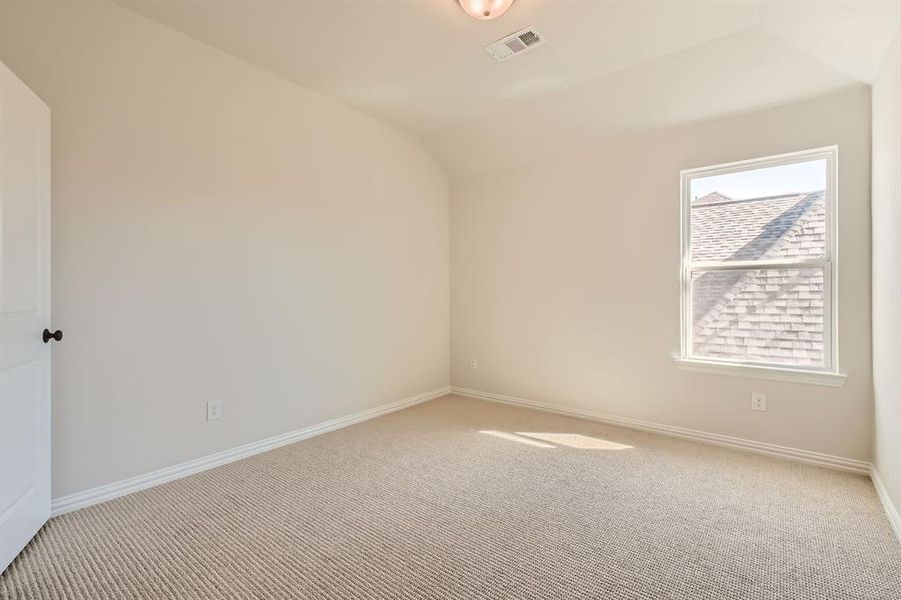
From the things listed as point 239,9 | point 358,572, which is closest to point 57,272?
point 239,9

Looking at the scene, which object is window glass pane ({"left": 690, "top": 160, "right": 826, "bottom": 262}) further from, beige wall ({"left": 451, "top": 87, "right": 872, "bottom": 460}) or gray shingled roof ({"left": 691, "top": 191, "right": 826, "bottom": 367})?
beige wall ({"left": 451, "top": 87, "right": 872, "bottom": 460})

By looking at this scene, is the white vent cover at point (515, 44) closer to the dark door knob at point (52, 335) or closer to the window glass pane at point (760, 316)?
the window glass pane at point (760, 316)

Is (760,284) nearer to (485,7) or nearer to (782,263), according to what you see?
(782,263)

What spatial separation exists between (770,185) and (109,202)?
4.04m

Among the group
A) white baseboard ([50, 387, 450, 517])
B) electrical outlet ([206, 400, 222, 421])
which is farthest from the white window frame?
electrical outlet ([206, 400, 222, 421])

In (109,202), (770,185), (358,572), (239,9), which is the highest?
(239,9)

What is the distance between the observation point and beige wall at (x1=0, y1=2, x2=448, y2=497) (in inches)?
84.6

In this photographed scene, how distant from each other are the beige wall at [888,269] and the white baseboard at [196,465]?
3258 millimetres

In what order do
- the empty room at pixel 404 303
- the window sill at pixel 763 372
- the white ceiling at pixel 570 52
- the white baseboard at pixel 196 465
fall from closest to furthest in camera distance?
the empty room at pixel 404 303 → the white baseboard at pixel 196 465 → the white ceiling at pixel 570 52 → the window sill at pixel 763 372

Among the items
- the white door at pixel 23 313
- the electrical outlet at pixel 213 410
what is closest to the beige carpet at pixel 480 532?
the white door at pixel 23 313

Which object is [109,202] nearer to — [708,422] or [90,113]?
[90,113]

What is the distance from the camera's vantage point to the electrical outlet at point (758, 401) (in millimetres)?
2865

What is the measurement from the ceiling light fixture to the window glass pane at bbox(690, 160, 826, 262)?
76.0 inches

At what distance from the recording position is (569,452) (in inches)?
115
